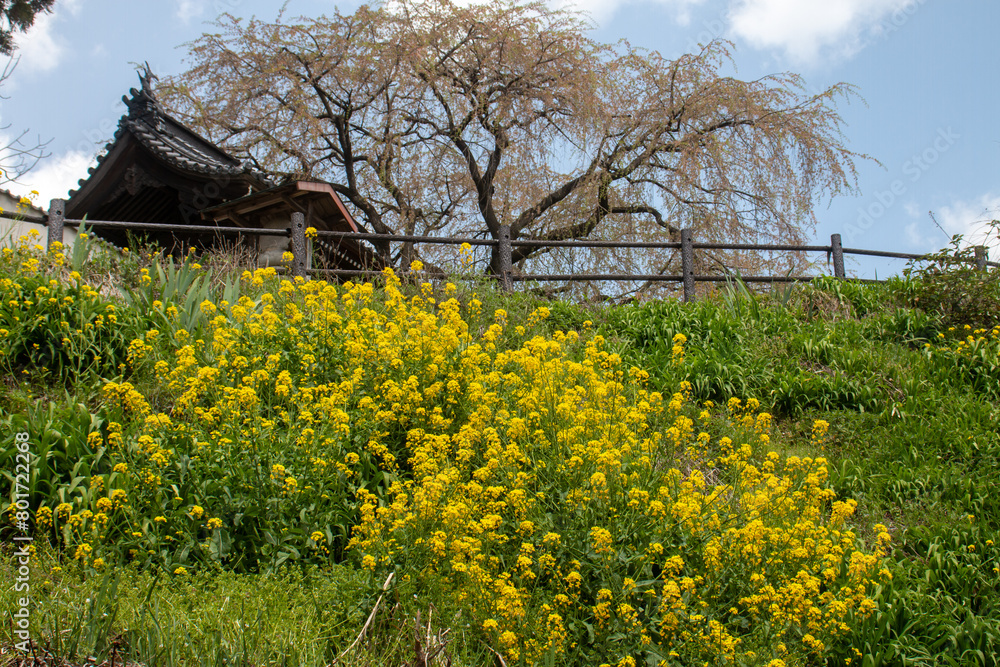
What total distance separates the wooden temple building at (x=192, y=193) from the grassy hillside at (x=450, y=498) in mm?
3184

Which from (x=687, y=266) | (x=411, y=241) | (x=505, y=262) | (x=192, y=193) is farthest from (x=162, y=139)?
(x=687, y=266)

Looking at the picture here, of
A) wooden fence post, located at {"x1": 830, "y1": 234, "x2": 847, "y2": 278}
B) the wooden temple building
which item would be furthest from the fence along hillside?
wooden fence post, located at {"x1": 830, "y1": 234, "x2": 847, "y2": 278}

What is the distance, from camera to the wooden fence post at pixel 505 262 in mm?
8938

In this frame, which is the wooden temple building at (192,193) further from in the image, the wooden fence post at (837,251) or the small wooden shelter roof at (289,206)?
the wooden fence post at (837,251)

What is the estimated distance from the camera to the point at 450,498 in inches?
142

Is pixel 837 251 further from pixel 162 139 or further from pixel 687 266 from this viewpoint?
pixel 162 139

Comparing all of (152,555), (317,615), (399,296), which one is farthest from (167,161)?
(317,615)

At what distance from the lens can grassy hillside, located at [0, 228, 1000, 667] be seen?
316 cm

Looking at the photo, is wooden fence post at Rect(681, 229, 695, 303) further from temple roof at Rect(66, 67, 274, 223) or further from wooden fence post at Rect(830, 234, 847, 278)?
temple roof at Rect(66, 67, 274, 223)

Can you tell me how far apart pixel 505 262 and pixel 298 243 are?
2575 mm

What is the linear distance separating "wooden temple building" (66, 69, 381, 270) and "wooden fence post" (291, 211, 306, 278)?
0.70 ft

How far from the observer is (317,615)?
10.6 ft

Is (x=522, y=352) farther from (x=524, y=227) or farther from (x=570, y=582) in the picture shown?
(x=524, y=227)

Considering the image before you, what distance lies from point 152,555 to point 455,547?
63.9 inches
